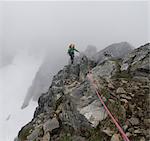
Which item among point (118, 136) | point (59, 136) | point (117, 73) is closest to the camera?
point (118, 136)

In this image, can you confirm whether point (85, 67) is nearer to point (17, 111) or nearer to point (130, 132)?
point (130, 132)

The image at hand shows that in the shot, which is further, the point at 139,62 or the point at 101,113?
the point at 139,62

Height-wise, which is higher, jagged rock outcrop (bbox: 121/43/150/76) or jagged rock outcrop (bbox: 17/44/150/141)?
jagged rock outcrop (bbox: 121/43/150/76)

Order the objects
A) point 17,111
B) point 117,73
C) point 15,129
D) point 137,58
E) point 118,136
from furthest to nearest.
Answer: point 17,111
point 15,129
point 137,58
point 117,73
point 118,136

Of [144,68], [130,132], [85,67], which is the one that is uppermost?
[85,67]

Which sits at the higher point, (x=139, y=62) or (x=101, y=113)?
(x=139, y=62)

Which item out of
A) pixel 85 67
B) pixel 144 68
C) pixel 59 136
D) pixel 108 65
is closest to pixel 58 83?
pixel 85 67

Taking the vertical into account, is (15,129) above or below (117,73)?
below

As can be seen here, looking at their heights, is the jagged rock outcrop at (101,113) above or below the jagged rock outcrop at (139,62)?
below

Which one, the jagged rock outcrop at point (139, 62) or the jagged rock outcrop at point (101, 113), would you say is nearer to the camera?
the jagged rock outcrop at point (101, 113)

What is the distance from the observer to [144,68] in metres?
23.5

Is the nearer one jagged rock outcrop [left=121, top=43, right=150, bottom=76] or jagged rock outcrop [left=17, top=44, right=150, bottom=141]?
jagged rock outcrop [left=17, top=44, right=150, bottom=141]

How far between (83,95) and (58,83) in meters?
10.5

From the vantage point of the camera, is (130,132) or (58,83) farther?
(58,83)
